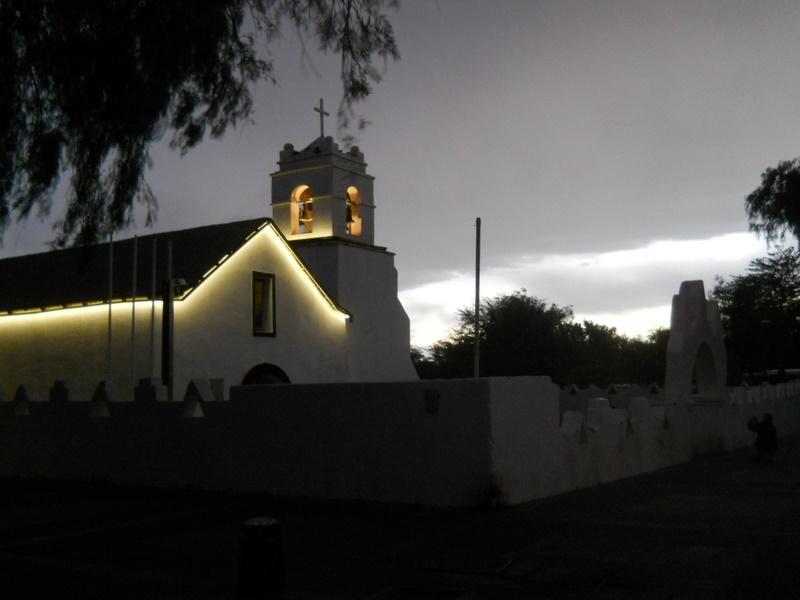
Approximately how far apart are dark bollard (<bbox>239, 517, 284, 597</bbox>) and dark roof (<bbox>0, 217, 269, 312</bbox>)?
1666 centimetres

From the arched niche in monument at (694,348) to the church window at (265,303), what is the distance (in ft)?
35.2

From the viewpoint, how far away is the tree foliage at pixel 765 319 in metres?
54.0

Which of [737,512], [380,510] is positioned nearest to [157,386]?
[380,510]

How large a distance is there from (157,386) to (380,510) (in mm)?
5338

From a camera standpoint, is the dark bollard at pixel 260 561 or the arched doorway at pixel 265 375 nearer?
the dark bollard at pixel 260 561

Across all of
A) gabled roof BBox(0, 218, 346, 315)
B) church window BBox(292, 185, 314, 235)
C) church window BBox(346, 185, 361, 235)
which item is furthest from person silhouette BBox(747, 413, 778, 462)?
church window BBox(292, 185, 314, 235)

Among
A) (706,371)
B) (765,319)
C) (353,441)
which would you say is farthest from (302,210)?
(765,319)

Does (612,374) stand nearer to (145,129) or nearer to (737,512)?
(737,512)

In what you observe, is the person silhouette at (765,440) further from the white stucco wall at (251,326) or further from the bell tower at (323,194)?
the bell tower at (323,194)

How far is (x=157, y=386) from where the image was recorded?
1600 centimetres

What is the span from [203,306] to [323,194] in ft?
30.4

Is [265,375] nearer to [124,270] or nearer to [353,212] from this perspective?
[124,270]

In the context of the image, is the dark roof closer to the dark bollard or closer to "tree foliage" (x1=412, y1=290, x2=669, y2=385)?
the dark bollard

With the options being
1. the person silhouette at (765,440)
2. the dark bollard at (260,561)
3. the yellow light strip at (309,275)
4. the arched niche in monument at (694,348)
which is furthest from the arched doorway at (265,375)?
the dark bollard at (260,561)
